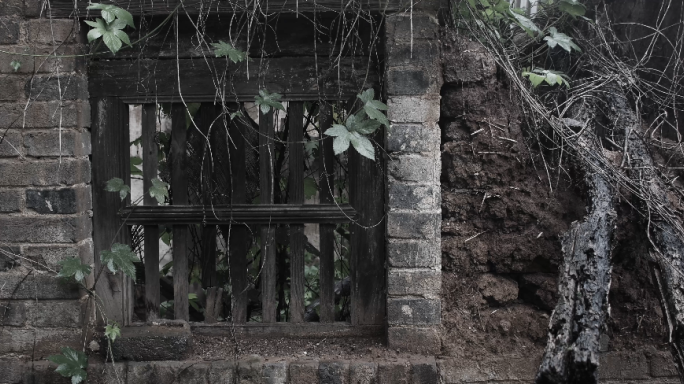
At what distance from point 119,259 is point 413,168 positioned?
156cm

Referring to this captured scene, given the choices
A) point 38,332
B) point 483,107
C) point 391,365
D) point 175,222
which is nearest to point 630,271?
point 483,107

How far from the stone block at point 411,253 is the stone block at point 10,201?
195 cm

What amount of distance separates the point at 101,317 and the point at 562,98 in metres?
3.09

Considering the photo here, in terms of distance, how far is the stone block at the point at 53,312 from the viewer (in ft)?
10.9

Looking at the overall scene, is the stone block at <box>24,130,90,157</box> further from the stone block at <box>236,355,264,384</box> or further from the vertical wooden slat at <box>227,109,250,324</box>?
the stone block at <box>236,355,264,384</box>

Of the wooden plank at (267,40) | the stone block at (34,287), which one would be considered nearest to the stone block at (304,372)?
the stone block at (34,287)

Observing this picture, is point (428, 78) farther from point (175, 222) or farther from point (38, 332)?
point (38, 332)

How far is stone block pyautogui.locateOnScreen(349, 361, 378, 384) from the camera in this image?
317 cm

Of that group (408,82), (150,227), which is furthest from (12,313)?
(408,82)

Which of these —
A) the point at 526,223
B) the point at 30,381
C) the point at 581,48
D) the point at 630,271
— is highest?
the point at 581,48

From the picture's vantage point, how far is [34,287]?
3.31m

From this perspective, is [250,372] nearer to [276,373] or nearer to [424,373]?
[276,373]

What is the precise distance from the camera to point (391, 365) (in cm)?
317

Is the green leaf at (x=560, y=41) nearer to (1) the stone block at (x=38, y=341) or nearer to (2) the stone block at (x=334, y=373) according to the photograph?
(2) the stone block at (x=334, y=373)
